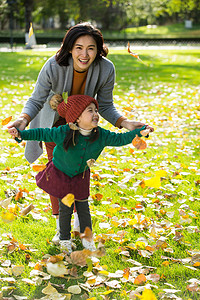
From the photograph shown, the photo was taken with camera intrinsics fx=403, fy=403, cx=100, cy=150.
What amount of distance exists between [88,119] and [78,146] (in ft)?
0.69

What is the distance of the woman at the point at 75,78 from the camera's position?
2781mm

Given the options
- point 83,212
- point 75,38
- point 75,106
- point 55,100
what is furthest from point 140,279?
point 75,38

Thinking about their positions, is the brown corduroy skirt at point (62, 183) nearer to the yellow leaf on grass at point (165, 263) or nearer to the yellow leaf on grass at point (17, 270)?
the yellow leaf on grass at point (17, 270)

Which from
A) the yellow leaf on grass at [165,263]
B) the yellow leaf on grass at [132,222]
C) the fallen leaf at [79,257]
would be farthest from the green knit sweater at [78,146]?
the yellow leaf on grass at [165,263]

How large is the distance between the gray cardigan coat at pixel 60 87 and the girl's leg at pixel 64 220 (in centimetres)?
63

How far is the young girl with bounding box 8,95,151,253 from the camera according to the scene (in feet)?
8.82

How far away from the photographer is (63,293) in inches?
95.8

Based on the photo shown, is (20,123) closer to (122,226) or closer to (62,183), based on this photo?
(62,183)

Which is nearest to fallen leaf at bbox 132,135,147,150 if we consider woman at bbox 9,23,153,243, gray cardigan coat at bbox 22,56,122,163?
woman at bbox 9,23,153,243

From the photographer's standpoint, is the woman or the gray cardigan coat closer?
the woman

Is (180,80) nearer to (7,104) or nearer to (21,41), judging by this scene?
(7,104)

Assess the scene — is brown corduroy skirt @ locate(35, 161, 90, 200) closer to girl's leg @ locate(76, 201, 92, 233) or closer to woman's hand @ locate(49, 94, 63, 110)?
girl's leg @ locate(76, 201, 92, 233)

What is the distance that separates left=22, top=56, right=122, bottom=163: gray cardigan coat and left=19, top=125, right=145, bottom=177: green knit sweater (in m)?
0.31

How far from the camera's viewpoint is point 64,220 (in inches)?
115
